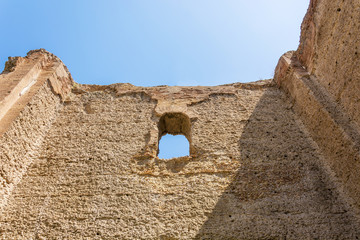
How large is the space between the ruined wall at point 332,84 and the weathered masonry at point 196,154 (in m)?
0.02

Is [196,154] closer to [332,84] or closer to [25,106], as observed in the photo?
[332,84]

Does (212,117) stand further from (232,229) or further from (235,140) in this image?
(232,229)

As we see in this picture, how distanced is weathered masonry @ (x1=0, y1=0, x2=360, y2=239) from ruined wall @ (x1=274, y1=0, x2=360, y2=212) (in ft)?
0.06

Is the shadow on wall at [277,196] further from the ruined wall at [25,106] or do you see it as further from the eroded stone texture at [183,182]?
the ruined wall at [25,106]

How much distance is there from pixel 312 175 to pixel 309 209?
0.57 m

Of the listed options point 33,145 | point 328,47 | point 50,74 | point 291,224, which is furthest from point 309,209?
point 50,74

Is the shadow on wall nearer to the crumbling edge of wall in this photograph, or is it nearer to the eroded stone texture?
the eroded stone texture

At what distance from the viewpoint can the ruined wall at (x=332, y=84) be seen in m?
3.57

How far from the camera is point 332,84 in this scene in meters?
4.30

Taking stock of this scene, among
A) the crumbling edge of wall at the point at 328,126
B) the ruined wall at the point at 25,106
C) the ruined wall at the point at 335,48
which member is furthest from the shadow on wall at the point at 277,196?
the ruined wall at the point at 25,106

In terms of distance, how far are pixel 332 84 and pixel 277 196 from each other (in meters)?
1.88

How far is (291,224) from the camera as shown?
129 inches

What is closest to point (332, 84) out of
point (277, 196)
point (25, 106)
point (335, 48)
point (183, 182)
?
point (335, 48)

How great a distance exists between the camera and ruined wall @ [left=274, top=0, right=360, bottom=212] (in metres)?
3.57
